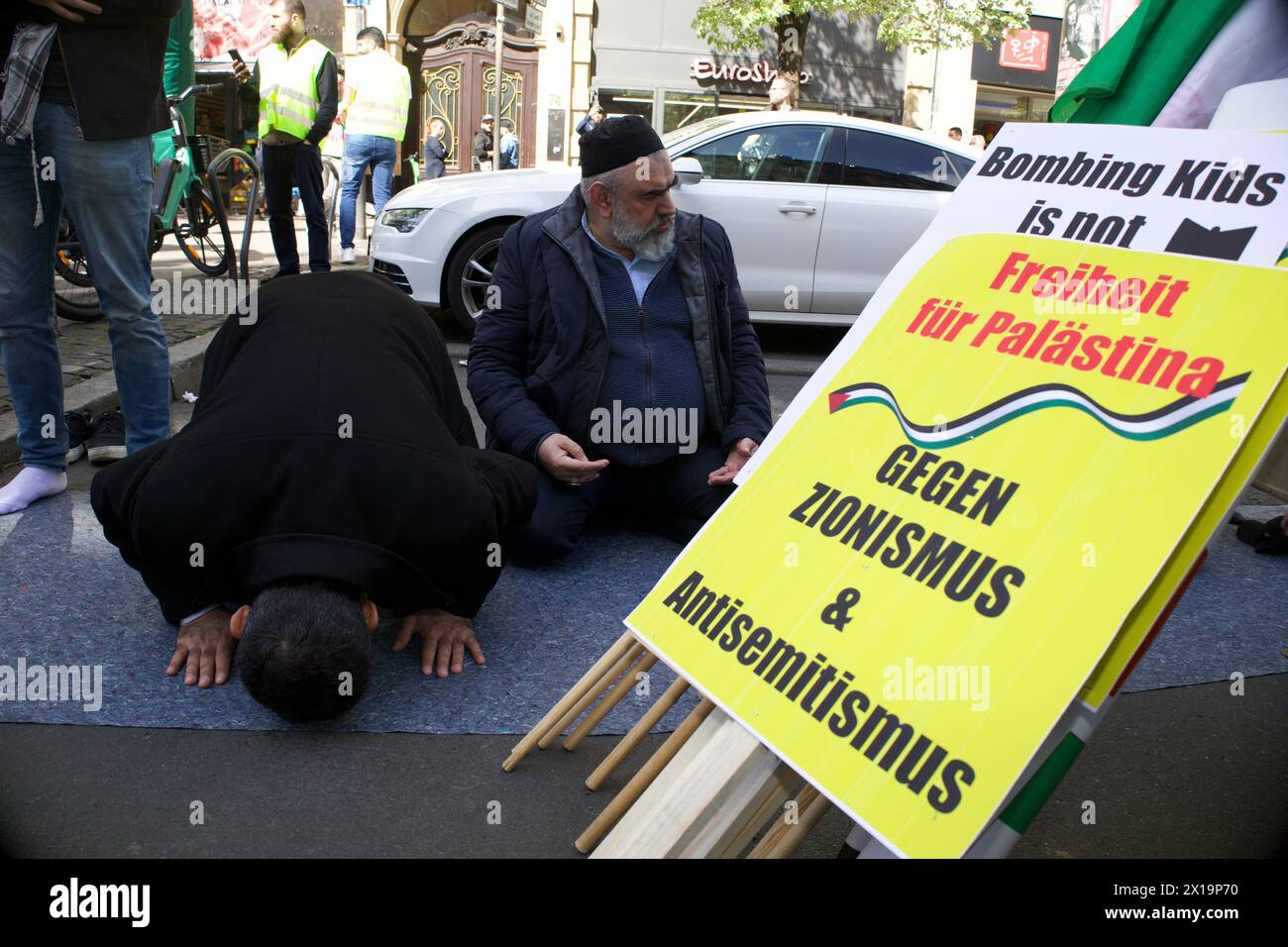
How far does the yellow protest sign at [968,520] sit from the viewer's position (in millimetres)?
1443

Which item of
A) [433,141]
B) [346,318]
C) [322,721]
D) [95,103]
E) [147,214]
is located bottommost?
[322,721]

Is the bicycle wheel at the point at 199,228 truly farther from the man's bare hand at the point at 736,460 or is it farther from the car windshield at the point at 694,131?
the man's bare hand at the point at 736,460

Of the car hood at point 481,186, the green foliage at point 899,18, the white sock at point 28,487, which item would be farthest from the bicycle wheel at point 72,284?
the green foliage at point 899,18

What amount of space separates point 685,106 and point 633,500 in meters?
17.2

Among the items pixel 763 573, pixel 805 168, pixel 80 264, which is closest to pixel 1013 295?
pixel 763 573

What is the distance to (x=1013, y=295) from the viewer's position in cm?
191

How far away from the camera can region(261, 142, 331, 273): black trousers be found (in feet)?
23.4

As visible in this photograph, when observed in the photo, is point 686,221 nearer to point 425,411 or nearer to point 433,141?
point 425,411

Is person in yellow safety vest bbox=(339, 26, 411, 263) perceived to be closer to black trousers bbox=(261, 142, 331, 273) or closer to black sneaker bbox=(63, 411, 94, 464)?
black trousers bbox=(261, 142, 331, 273)

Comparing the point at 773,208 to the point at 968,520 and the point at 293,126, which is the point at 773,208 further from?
the point at 968,520

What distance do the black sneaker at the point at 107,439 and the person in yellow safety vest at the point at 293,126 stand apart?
3035 mm

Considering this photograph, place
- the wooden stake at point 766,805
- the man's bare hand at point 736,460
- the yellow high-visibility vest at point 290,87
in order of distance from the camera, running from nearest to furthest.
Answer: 1. the wooden stake at point 766,805
2. the man's bare hand at point 736,460
3. the yellow high-visibility vest at point 290,87

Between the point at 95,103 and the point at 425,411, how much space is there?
1609 millimetres
